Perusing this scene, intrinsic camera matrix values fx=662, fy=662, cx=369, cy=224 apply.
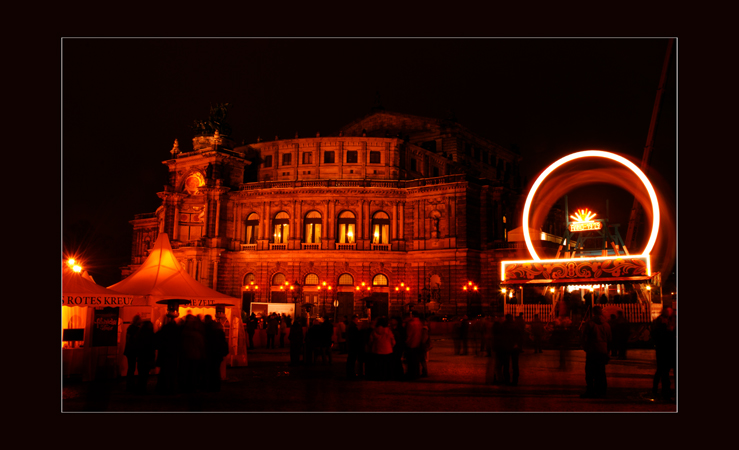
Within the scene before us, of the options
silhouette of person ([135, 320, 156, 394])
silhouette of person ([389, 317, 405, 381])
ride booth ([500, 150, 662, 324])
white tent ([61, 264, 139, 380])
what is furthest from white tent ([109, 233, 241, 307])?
ride booth ([500, 150, 662, 324])

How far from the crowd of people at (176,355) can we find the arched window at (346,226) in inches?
1720

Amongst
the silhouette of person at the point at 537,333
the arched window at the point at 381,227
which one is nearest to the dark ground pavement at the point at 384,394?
the silhouette of person at the point at 537,333

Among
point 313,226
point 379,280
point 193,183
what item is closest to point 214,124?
point 193,183

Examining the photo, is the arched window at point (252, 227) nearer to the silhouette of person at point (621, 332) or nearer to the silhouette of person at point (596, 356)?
the silhouette of person at point (621, 332)

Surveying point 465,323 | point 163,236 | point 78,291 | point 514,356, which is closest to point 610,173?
point 465,323

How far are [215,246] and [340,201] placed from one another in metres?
12.0

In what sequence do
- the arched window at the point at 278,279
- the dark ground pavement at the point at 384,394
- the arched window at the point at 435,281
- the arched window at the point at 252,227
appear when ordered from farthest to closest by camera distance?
the arched window at the point at 252,227 < the arched window at the point at 278,279 < the arched window at the point at 435,281 < the dark ground pavement at the point at 384,394

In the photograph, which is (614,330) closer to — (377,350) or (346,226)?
(377,350)

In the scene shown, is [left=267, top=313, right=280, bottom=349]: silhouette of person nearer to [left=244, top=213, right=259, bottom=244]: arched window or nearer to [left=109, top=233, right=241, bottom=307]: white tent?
[left=109, top=233, right=241, bottom=307]: white tent

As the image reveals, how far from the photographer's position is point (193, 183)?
63125mm

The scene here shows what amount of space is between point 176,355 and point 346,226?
4469 cm

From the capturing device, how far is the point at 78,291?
664 inches

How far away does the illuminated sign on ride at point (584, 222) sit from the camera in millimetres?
37909
